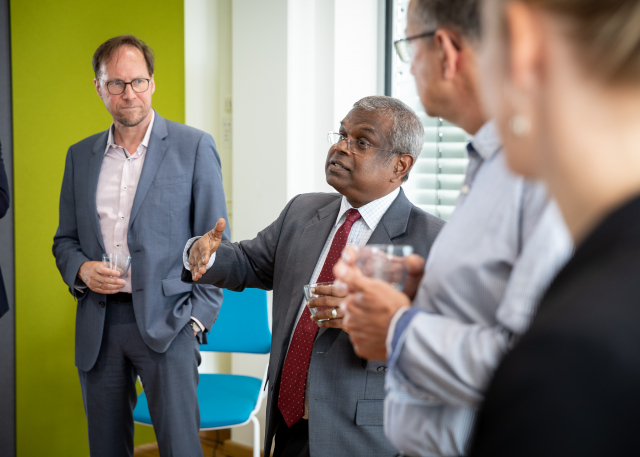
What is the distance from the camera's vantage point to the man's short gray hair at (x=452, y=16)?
3.00ft

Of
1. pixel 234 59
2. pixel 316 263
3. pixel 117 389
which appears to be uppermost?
pixel 234 59

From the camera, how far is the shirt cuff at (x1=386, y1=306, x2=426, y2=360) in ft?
2.72

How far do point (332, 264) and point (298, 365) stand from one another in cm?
34

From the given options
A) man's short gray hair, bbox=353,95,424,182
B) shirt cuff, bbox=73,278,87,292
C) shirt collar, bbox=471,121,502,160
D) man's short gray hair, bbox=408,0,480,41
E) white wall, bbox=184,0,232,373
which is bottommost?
shirt cuff, bbox=73,278,87,292

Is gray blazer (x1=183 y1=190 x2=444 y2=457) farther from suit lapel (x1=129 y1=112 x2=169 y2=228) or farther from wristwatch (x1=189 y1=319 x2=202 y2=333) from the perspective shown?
suit lapel (x1=129 y1=112 x2=169 y2=228)

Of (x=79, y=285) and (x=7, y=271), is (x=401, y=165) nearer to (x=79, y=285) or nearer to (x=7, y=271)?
(x=79, y=285)

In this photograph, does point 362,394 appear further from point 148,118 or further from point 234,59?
point 234,59

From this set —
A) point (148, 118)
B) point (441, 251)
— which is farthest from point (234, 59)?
point (441, 251)

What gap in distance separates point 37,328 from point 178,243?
5.08 ft

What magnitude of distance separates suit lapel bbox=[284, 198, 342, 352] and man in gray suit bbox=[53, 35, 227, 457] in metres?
0.59

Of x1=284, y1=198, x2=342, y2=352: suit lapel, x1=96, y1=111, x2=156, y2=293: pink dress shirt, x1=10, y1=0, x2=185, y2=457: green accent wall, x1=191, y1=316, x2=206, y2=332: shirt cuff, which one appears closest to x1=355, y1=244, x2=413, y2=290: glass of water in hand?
x1=284, y1=198, x2=342, y2=352: suit lapel

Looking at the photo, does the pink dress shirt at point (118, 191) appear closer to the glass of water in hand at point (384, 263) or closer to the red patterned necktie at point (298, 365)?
the red patterned necktie at point (298, 365)

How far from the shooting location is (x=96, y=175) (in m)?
2.33

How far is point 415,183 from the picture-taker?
127 inches
